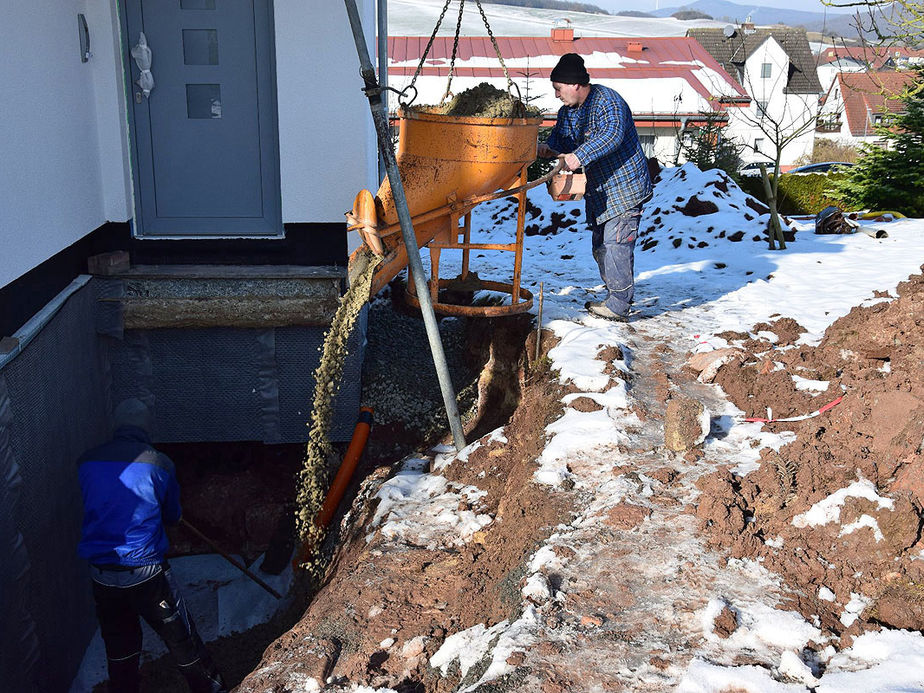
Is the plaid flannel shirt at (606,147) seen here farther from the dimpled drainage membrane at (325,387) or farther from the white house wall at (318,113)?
the dimpled drainage membrane at (325,387)

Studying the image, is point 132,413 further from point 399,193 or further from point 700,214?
point 700,214

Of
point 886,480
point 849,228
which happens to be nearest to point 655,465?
point 886,480

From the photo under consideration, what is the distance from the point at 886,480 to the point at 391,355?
4.22 metres

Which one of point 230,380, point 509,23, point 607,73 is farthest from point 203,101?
point 509,23

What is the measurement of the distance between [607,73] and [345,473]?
20.9m

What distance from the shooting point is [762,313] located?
594cm

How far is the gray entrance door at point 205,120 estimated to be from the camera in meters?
5.54

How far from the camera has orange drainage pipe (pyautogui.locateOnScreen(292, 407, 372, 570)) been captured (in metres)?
5.39

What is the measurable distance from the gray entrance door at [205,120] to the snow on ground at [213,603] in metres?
2.59

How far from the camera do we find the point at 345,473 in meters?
5.51

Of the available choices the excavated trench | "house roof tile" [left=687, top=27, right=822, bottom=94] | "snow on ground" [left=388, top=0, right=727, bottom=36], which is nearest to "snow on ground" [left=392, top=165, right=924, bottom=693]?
the excavated trench

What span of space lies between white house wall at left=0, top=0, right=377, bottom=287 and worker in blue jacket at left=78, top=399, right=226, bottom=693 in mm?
1238

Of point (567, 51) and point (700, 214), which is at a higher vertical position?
point (567, 51)

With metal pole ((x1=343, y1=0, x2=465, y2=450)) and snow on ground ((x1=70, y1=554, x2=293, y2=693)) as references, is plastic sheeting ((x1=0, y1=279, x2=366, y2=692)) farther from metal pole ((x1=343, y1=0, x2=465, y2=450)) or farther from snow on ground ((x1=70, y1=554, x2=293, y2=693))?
metal pole ((x1=343, y1=0, x2=465, y2=450))
